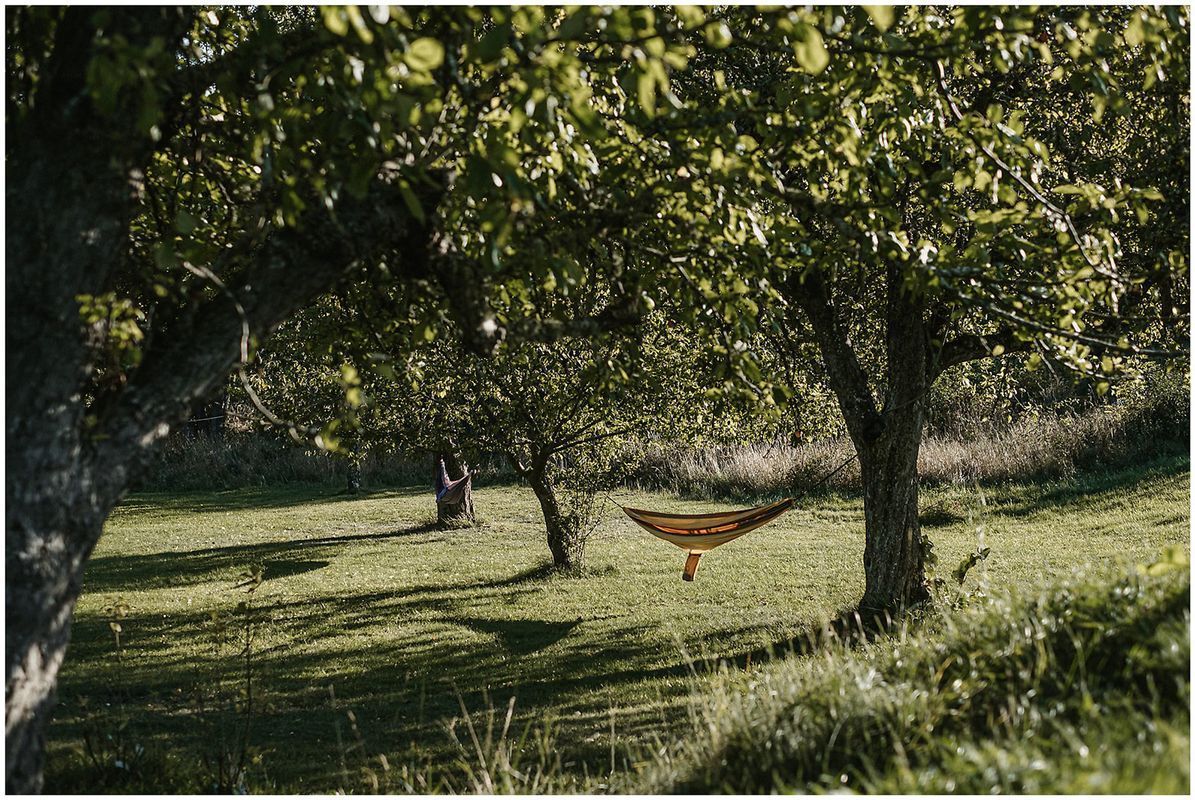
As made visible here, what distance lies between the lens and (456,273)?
4246mm

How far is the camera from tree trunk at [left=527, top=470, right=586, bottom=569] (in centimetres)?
1256

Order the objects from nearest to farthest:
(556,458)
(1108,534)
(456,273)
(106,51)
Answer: (106,51) → (456,273) → (1108,534) → (556,458)

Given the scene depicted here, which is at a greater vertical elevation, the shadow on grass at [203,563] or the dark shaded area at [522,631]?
the shadow on grass at [203,563]

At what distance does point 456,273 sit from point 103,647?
7.21 metres

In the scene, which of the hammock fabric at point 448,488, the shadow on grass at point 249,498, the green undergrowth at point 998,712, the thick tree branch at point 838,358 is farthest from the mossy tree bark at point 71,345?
the shadow on grass at point 249,498

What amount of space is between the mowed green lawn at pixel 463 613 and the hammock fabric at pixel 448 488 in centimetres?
64

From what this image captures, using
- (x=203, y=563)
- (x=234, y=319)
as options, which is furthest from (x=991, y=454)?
(x=234, y=319)

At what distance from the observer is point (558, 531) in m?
12.8

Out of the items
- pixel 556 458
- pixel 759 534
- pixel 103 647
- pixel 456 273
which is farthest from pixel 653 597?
pixel 456 273

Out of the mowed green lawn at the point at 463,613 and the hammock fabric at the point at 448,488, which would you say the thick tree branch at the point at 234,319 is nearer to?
the mowed green lawn at the point at 463,613

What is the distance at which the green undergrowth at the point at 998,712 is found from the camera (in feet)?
10.4

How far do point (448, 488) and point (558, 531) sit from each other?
13.7 feet

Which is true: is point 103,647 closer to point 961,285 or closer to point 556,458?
point 556,458

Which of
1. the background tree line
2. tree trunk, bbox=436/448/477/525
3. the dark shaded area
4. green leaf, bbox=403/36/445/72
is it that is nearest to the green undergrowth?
the background tree line
